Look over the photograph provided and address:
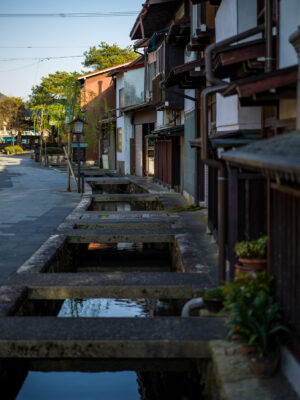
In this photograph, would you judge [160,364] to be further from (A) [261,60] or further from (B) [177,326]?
(A) [261,60]

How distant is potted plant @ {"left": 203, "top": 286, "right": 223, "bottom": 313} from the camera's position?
6.38m

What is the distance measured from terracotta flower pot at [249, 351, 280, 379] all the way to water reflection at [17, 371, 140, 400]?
201cm

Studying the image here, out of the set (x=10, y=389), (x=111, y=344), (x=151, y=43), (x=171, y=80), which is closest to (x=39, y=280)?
(x=10, y=389)

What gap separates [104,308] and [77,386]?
342 centimetres

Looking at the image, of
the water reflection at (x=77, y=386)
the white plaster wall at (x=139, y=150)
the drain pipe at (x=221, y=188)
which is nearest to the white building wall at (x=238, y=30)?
the drain pipe at (x=221, y=188)

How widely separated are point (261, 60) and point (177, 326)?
12.4ft

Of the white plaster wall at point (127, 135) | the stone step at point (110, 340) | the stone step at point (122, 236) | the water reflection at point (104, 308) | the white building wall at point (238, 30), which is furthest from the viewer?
the white plaster wall at point (127, 135)

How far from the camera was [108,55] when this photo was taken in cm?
6212

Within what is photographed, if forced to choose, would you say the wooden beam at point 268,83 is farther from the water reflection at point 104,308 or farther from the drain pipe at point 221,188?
the water reflection at point 104,308

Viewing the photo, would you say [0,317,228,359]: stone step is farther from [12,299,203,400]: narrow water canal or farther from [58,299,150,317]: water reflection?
[58,299,150,317]: water reflection

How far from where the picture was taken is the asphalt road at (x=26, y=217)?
1055cm

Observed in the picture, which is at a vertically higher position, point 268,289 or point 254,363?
point 268,289

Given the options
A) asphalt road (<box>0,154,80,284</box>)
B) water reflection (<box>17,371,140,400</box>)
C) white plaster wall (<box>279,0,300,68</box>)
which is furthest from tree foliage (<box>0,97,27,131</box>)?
water reflection (<box>17,371,140,400</box>)

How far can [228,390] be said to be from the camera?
15.4 feet
